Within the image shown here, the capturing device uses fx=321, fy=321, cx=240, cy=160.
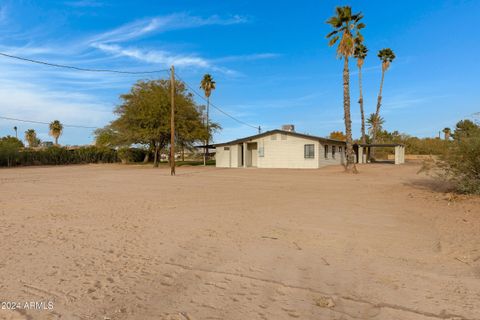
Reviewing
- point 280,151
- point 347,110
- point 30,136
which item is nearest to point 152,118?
point 280,151

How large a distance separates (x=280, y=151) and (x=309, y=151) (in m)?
2.91

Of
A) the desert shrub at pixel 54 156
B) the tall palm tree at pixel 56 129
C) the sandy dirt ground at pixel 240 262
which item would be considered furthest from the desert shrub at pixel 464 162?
the tall palm tree at pixel 56 129

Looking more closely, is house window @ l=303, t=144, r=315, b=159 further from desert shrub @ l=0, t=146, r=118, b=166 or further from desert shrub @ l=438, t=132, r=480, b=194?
desert shrub @ l=0, t=146, r=118, b=166

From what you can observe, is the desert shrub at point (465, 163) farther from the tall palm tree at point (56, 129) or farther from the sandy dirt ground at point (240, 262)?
the tall palm tree at point (56, 129)

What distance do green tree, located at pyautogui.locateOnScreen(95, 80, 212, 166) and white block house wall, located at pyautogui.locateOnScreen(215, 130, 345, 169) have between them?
380cm

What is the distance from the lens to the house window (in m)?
29.6

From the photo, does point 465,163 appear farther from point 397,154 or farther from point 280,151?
point 397,154

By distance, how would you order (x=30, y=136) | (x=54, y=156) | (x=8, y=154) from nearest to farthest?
(x=8, y=154)
(x=54, y=156)
(x=30, y=136)

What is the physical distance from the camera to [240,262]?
4.64 meters

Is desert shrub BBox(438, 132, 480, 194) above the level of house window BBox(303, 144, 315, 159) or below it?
below

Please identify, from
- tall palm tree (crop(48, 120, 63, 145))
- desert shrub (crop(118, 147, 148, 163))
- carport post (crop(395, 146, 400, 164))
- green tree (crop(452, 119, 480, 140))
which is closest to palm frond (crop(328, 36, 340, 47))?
green tree (crop(452, 119, 480, 140))

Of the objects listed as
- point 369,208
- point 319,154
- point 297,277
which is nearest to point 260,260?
point 297,277

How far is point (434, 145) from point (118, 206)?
11.2 m

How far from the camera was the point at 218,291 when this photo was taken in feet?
11.9
